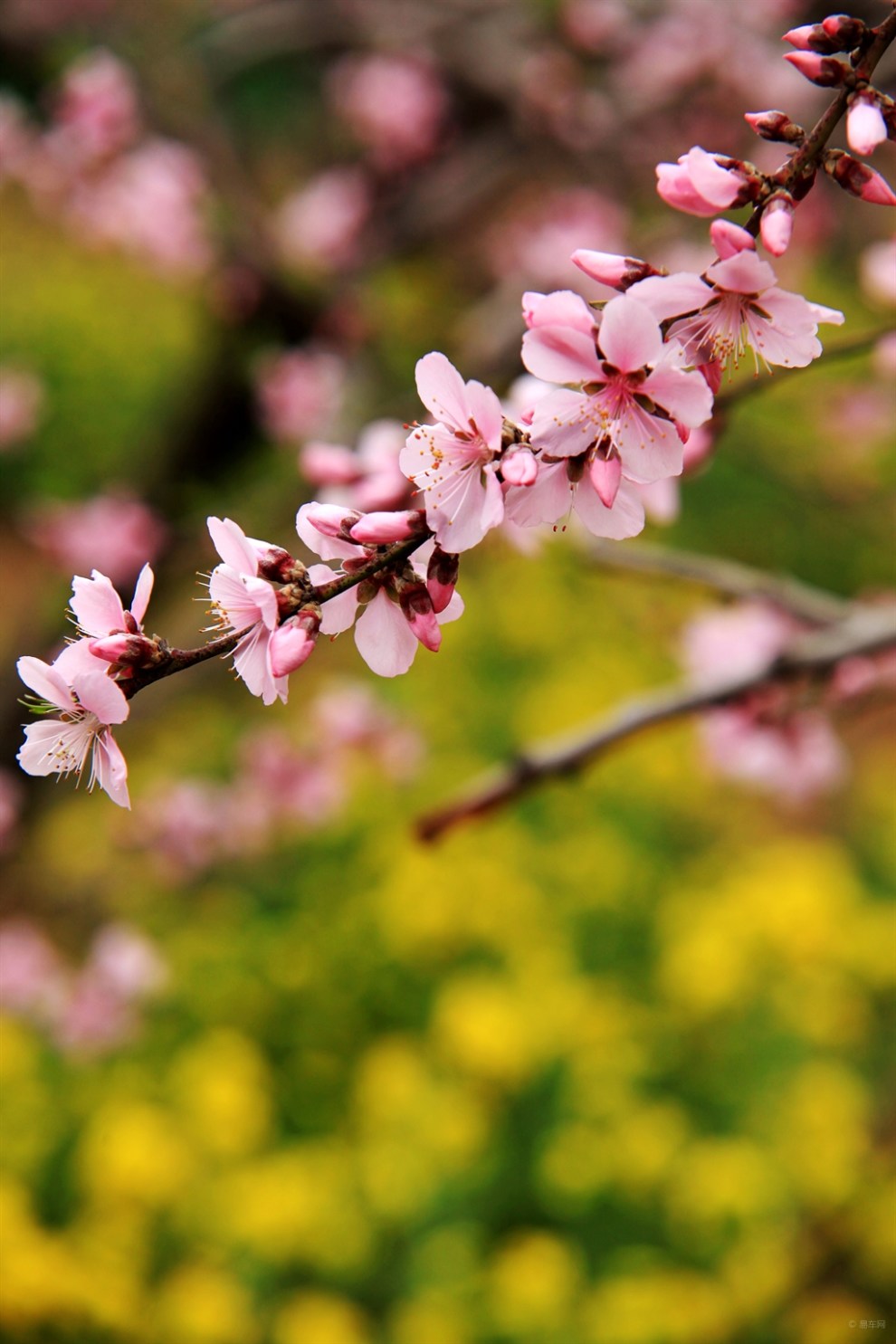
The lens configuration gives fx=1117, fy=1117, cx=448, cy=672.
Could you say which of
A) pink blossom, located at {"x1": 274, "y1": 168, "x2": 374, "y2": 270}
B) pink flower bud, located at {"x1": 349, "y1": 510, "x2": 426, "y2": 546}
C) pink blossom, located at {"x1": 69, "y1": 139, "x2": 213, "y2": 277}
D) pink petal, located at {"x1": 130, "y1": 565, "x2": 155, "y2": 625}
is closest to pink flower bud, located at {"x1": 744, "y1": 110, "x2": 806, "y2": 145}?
pink flower bud, located at {"x1": 349, "y1": 510, "x2": 426, "y2": 546}

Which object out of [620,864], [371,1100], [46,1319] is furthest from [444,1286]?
[620,864]

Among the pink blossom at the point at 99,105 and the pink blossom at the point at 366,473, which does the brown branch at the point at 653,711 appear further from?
the pink blossom at the point at 99,105

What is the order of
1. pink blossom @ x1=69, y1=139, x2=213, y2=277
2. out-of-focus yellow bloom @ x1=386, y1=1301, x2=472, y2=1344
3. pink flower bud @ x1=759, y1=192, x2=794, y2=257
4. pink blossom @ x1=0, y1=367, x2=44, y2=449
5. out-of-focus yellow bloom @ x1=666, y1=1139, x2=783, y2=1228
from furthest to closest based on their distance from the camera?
pink blossom @ x1=0, y1=367, x2=44, y2=449 < pink blossom @ x1=69, y1=139, x2=213, y2=277 < out-of-focus yellow bloom @ x1=666, y1=1139, x2=783, y2=1228 < out-of-focus yellow bloom @ x1=386, y1=1301, x2=472, y2=1344 < pink flower bud @ x1=759, y1=192, x2=794, y2=257

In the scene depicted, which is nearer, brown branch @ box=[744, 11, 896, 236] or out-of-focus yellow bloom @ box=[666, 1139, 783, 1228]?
brown branch @ box=[744, 11, 896, 236]

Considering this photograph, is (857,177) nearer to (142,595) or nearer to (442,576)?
(442,576)

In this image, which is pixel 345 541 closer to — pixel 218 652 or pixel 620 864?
pixel 218 652

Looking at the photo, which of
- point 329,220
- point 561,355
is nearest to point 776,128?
point 561,355

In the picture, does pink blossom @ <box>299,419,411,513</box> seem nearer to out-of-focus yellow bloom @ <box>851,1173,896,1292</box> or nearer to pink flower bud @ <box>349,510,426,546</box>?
pink flower bud @ <box>349,510,426,546</box>

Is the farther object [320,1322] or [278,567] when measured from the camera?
[320,1322]
